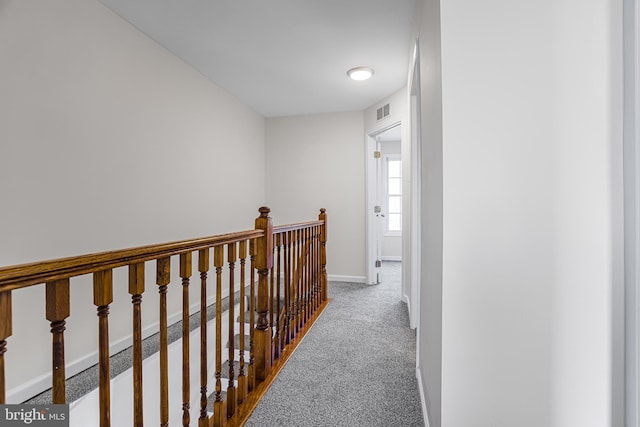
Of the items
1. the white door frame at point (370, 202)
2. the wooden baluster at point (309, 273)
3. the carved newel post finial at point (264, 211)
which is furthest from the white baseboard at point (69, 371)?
the white door frame at point (370, 202)

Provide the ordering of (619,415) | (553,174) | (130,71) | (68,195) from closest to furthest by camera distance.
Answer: (619,415) < (553,174) < (68,195) < (130,71)

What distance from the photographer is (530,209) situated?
98 centimetres

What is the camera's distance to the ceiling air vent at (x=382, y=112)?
3863mm

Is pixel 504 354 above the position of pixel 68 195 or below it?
below

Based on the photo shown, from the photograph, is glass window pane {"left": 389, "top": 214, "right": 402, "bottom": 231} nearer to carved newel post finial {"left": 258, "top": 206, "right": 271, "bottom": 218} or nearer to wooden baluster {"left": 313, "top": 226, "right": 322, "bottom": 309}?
wooden baluster {"left": 313, "top": 226, "right": 322, "bottom": 309}

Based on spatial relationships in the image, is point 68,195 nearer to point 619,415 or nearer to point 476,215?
point 476,215

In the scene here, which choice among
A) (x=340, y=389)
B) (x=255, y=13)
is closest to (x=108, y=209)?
(x=255, y=13)

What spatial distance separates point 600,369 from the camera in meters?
0.88

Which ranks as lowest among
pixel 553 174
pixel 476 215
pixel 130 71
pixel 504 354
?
pixel 504 354

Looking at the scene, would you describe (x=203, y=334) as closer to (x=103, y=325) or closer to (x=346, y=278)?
(x=103, y=325)

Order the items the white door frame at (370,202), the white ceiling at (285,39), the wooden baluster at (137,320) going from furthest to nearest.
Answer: the white door frame at (370,202)
the white ceiling at (285,39)
the wooden baluster at (137,320)

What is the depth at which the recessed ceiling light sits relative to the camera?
→ 10.2 feet

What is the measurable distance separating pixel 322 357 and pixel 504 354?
1482mm

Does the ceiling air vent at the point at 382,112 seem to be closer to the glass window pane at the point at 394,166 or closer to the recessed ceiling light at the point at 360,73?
the recessed ceiling light at the point at 360,73
